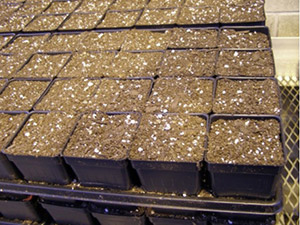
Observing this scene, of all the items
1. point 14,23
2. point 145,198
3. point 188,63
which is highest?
point 14,23

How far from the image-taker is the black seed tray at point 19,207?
1.52 meters

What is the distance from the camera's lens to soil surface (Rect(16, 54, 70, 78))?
Result: 1.71 metres

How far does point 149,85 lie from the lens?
1.50 m

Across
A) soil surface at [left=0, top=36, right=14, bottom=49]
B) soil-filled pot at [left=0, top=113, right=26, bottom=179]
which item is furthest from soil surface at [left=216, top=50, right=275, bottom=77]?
soil surface at [left=0, top=36, right=14, bottom=49]

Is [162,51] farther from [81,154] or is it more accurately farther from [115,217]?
[115,217]

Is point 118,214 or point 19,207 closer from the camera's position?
point 118,214

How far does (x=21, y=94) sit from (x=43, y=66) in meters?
0.24

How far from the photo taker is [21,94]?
1.60 metres

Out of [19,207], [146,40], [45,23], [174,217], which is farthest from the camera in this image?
[45,23]

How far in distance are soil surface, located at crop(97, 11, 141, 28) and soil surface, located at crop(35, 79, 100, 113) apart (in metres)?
0.56

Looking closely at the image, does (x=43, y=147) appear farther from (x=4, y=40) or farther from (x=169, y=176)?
(x=4, y=40)

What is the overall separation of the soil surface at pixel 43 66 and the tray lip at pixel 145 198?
0.62m

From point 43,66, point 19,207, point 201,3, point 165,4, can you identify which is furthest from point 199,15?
point 19,207

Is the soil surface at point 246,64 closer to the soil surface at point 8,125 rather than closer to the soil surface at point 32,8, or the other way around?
the soil surface at point 8,125
